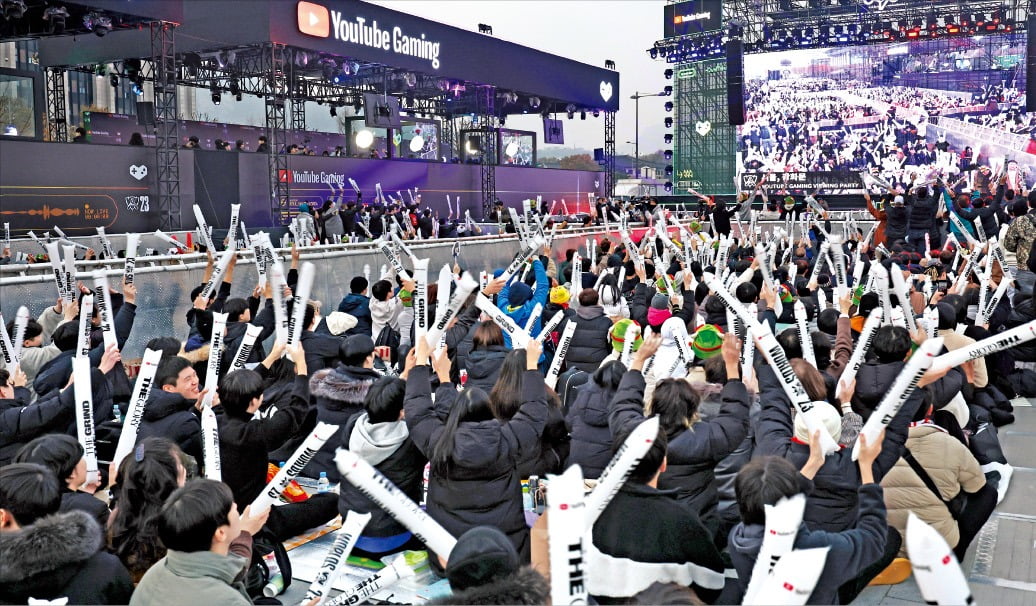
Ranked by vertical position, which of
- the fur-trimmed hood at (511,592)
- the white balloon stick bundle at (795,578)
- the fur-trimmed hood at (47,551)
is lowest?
the fur-trimmed hood at (47,551)

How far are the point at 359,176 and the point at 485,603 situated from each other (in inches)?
1037

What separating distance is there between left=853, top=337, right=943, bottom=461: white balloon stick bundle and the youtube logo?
2310 centimetres

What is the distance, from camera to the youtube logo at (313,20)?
24.4 m

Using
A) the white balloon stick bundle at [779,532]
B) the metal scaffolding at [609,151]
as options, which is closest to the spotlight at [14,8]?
the white balloon stick bundle at [779,532]

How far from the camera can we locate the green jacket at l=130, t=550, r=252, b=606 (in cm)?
303

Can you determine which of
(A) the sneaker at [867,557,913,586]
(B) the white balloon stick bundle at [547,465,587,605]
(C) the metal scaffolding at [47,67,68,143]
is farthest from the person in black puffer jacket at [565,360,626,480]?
(C) the metal scaffolding at [47,67,68,143]

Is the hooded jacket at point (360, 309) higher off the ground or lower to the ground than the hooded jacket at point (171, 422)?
higher

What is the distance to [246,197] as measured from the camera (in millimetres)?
23797

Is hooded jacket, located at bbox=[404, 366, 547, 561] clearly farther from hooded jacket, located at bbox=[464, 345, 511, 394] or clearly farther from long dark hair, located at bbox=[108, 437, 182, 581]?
hooded jacket, located at bbox=[464, 345, 511, 394]

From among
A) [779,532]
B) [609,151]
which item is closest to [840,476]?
[779,532]

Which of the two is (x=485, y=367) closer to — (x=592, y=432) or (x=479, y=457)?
(x=592, y=432)

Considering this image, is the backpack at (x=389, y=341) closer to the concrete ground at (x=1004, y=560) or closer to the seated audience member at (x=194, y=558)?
the concrete ground at (x=1004, y=560)

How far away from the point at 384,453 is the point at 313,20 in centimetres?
2142

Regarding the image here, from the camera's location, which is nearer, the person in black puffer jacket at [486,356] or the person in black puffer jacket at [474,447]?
the person in black puffer jacket at [474,447]
